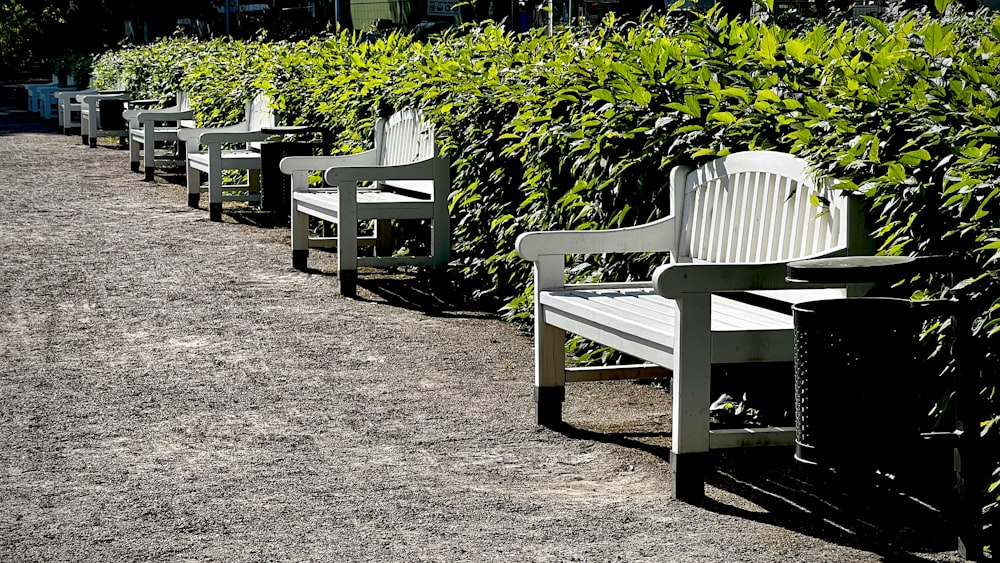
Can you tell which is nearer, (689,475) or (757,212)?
(689,475)

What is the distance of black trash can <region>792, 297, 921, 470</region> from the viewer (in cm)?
389

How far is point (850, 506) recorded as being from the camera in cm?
459

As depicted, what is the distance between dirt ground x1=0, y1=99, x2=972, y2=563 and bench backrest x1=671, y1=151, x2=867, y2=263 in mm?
727

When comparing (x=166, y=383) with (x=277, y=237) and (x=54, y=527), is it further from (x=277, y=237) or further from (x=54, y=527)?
(x=277, y=237)

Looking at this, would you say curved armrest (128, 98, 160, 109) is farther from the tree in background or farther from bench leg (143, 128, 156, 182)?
the tree in background

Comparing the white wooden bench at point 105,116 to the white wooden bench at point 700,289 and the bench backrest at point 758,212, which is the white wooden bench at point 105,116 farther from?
the bench backrest at point 758,212

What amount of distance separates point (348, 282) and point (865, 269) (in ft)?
17.9

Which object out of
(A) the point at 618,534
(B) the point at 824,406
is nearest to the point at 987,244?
(B) the point at 824,406

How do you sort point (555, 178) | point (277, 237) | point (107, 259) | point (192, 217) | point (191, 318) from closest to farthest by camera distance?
point (555, 178)
point (191, 318)
point (107, 259)
point (277, 237)
point (192, 217)

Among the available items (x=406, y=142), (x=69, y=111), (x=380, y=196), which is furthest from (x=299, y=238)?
(x=69, y=111)

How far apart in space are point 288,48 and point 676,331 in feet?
34.8

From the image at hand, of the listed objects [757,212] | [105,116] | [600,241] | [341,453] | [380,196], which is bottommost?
[341,453]

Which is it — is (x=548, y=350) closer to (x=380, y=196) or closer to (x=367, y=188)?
(x=380, y=196)

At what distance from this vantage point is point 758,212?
5.29 metres
